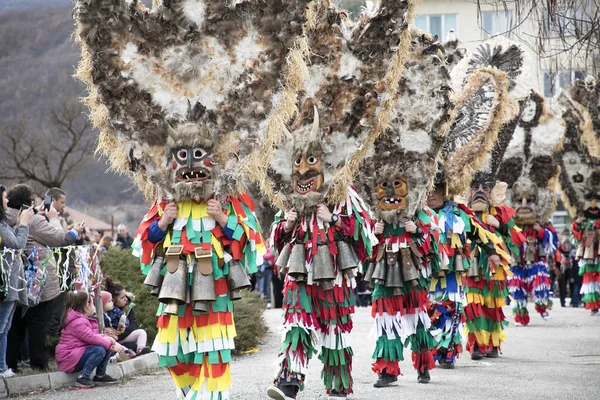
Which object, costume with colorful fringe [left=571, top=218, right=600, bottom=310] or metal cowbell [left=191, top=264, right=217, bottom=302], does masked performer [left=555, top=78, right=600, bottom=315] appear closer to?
costume with colorful fringe [left=571, top=218, right=600, bottom=310]

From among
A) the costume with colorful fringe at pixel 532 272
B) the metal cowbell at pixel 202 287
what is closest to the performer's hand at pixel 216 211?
the metal cowbell at pixel 202 287

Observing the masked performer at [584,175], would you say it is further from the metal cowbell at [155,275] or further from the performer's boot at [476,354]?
the metal cowbell at [155,275]

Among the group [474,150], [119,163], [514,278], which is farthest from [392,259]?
[514,278]

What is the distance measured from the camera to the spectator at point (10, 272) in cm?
855

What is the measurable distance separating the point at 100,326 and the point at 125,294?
0.96 m

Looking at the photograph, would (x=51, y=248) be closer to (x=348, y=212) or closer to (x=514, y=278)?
(x=348, y=212)

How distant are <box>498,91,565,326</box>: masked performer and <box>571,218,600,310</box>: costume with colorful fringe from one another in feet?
2.48

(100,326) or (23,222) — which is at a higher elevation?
(23,222)

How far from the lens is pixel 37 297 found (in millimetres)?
9117

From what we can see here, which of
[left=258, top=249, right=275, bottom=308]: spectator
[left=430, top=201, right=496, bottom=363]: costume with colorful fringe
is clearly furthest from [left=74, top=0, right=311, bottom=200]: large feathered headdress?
[left=258, top=249, right=275, bottom=308]: spectator

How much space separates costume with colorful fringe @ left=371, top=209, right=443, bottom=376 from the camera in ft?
29.4

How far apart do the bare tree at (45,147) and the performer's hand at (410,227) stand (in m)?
19.0

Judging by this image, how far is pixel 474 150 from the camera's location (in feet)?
35.5

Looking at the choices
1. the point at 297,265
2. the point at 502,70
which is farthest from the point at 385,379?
the point at 502,70
